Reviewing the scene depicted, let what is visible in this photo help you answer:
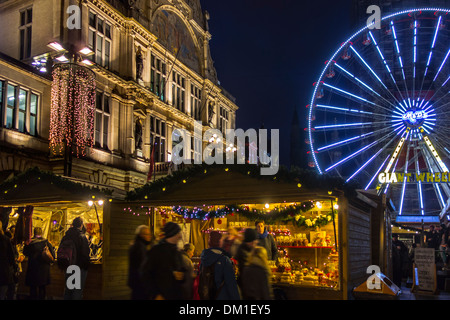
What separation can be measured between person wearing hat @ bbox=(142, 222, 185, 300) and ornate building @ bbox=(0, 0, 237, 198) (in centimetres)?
1304

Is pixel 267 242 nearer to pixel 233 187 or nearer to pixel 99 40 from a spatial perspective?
pixel 233 187

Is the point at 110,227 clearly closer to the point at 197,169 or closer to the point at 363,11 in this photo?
the point at 197,169

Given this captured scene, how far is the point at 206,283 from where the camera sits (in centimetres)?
855

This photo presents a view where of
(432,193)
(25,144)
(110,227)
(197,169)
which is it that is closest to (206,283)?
(197,169)

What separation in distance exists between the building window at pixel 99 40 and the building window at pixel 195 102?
11.8 m

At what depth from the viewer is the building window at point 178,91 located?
37.9m

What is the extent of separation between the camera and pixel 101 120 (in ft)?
95.3

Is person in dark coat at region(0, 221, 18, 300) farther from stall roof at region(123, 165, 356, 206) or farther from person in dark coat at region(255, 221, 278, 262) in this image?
person in dark coat at region(255, 221, 278, 262)

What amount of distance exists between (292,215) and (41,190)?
24.4ft

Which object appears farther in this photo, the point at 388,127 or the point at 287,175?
the point at 388,127

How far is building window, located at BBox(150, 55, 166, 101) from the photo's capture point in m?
34.8

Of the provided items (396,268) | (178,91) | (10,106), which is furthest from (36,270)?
(178,91)

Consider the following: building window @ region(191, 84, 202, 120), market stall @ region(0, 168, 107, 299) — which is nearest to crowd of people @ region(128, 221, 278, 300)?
market stall @ region(0, 168, 107, 299)

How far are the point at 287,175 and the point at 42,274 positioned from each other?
619 centimetres
